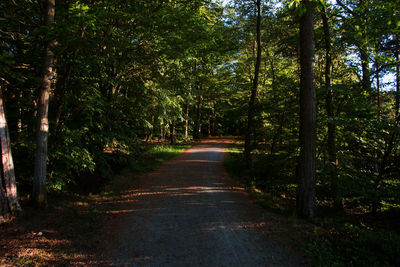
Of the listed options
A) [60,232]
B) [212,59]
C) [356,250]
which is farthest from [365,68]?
[60,232]

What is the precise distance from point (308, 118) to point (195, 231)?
3.96 meters

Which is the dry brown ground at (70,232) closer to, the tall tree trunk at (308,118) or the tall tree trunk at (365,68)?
the tall tree trunk at (308,118)

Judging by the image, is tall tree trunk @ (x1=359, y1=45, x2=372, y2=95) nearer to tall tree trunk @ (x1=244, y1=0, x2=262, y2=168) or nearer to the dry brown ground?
tall tree trunk @ (x1=244, y1=0, x2=262, y2=168)

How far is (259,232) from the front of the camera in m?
4.71

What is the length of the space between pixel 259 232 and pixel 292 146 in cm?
513

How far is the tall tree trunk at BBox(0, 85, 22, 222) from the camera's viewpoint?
4598mm

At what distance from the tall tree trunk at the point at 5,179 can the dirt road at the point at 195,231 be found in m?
2.41

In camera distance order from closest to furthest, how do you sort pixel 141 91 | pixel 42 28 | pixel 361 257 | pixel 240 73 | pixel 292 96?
pixel 361 257 → pixel 42 28 → pixel 292 96 → pixel 141 91 → pixel 240 73

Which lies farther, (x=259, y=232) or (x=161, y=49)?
(x=161, y=49)

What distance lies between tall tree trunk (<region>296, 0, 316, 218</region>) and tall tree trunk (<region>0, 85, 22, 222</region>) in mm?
7017

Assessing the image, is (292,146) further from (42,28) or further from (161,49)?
(42,28)

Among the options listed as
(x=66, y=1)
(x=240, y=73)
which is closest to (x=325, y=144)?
(x=66, y=1)

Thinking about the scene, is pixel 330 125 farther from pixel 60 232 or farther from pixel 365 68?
pixel 60 232

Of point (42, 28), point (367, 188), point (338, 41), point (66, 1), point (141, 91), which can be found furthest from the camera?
point (141, 91)
